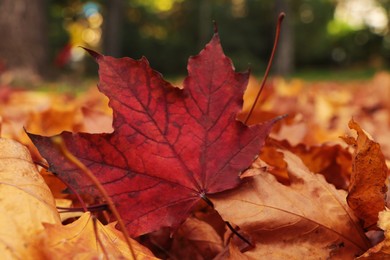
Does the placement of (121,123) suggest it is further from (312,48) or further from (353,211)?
(312,48)

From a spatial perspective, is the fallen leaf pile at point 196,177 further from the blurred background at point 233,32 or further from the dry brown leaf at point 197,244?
the blurred background at point 233,32

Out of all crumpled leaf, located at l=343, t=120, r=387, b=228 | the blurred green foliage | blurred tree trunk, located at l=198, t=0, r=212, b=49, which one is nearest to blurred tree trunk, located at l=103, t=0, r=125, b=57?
the blurred green foliage

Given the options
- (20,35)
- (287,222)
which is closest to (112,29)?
(20,35)

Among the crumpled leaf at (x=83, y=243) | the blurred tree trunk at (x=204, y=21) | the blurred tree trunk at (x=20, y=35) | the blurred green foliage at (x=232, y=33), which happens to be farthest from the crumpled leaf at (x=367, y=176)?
the blurred tree trunk at (x=204, y=21)

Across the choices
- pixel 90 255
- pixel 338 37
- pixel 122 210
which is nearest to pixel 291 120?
pixel 122 210

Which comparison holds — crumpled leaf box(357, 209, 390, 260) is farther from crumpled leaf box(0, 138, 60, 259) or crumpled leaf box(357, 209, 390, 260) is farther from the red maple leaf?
crumpled leaf box(0, 138, 60, 259)

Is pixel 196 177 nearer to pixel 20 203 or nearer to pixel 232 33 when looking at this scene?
pixel 20 203
